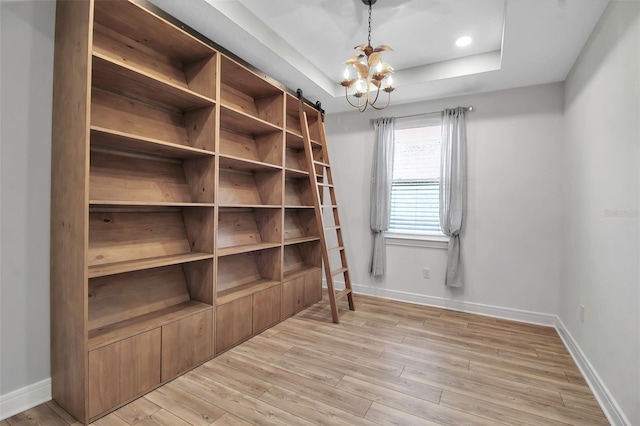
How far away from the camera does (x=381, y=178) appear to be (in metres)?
3.80

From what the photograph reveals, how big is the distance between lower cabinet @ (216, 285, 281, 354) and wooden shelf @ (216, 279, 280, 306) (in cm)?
3

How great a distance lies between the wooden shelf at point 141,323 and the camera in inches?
65.6

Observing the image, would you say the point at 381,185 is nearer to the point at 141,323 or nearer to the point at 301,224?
the point at 301,224

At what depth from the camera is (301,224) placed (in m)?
3.83

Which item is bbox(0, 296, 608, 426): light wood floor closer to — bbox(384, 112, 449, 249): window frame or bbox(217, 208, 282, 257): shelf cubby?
bbox(217, 208, 282, 257): shelf cubby

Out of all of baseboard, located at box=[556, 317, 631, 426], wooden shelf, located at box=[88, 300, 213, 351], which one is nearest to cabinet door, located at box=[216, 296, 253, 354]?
wooden shelf, located at box=[88, 300, 213, 351]

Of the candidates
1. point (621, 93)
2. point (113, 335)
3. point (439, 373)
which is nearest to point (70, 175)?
point (113, 335)

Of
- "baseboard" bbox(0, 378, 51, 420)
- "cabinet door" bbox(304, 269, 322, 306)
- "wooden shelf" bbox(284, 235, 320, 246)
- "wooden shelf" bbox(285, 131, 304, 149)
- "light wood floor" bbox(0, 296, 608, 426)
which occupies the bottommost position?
"light wood floor" bbox(0, 296, 608, 426)

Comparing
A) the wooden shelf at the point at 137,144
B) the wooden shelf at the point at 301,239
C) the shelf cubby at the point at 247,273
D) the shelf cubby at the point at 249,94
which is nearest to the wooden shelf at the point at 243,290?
the shelf cubby at the point at 247,273

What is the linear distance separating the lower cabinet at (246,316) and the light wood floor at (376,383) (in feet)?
0.28

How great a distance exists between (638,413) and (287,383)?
182 centimetres

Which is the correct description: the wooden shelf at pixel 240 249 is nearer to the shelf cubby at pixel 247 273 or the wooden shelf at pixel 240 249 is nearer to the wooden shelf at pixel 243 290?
the shelf cubby at pixel 247 273

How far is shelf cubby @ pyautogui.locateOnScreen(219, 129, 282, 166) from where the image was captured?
288cm

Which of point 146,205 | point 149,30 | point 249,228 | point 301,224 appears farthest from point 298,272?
point 149,30
